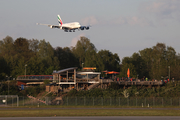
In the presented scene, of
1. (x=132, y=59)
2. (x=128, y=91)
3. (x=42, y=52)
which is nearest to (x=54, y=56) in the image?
(x=42, y=52)

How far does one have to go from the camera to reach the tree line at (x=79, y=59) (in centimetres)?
11706

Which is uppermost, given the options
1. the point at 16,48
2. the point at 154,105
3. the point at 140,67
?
the point at 16,48

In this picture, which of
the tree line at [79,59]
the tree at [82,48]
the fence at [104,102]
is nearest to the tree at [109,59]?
the tree line at [79,59]

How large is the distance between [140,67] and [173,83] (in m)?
67.4

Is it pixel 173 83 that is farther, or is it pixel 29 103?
pixel 173 83

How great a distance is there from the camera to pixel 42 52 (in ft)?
429

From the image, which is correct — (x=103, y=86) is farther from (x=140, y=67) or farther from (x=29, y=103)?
(x=140, y=67)

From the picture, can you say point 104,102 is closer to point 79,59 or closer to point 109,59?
point 109,59

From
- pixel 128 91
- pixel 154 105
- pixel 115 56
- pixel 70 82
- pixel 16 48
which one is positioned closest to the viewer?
A: pixel 154 105

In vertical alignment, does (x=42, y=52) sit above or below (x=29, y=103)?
above

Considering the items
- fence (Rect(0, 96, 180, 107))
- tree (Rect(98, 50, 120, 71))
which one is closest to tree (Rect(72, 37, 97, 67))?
tree (Rect(98, 50, 120, 71))

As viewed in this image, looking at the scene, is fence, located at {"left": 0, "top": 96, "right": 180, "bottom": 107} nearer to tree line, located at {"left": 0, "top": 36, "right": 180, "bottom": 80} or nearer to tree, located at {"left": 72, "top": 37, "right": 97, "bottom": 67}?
tree line, located at {"left": 0, "top": 36, "right": 180, "bottom": 80}

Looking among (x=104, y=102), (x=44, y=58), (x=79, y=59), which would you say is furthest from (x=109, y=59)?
(x=104, y=102)

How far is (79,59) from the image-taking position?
148m
